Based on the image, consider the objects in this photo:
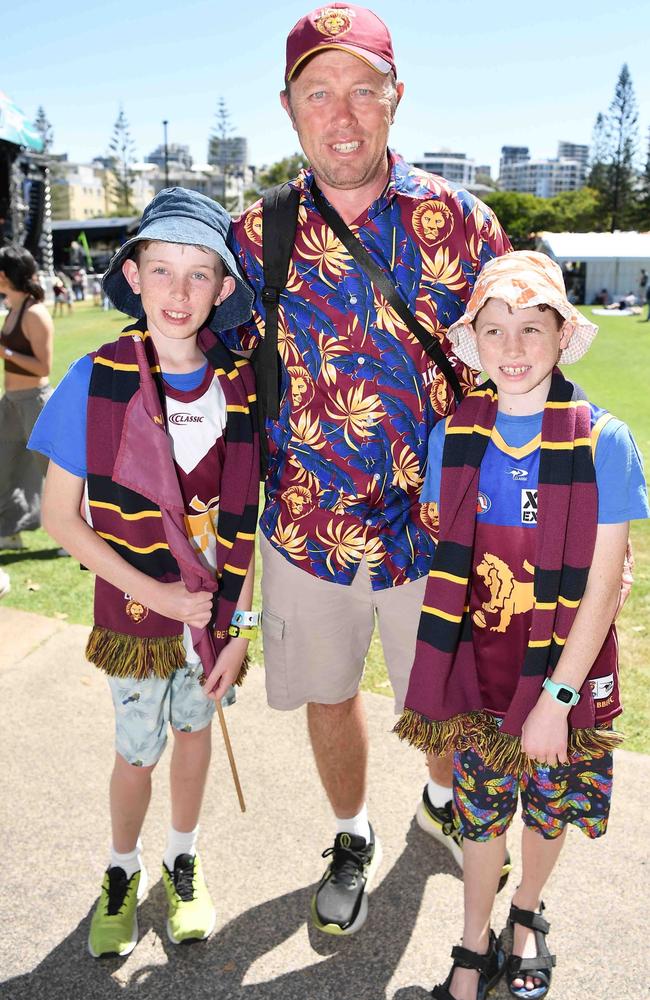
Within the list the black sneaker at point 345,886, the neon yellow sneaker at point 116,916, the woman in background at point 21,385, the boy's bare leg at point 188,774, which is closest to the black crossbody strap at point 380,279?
the boy's bare leg at point 188,774

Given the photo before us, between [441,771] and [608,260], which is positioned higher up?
[608,260]

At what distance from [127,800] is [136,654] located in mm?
503

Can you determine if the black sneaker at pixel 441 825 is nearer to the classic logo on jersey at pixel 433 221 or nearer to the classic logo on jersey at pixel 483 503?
the classic logo on jersey at pixel 483 503

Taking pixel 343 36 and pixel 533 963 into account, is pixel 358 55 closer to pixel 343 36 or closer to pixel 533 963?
pixel 343 36

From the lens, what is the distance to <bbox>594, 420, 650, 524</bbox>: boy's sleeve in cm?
197

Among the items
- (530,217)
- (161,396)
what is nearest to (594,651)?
(161,396)

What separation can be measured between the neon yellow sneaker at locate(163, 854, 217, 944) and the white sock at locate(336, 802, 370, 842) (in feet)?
1.57

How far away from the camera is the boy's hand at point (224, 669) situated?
7.80 feet

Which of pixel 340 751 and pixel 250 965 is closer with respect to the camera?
pixel 250 965

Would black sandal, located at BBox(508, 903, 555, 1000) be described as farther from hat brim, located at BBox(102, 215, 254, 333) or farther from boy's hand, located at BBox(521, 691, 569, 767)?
hat brim, located at BBox(102, 215, 254, 333)

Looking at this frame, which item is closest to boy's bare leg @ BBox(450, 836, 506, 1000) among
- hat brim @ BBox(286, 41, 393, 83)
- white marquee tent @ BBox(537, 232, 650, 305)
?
hat brim @ BBox(286, 41, 393, 83)

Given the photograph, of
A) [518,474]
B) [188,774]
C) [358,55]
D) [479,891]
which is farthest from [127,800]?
[358,55]

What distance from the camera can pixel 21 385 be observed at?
5648 millimetres

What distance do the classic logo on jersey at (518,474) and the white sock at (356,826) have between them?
4.48 ft
